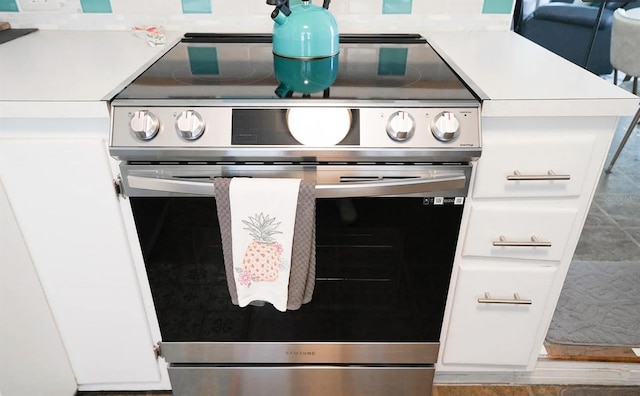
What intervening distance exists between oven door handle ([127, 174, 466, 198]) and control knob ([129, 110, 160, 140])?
89 millimetres

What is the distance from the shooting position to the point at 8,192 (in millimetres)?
980

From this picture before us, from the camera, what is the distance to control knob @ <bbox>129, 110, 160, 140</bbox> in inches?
33.8

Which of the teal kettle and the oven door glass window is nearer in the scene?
the oven door glass window

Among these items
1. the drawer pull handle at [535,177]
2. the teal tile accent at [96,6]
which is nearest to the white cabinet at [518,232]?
the drawer pull handle at [535,177]

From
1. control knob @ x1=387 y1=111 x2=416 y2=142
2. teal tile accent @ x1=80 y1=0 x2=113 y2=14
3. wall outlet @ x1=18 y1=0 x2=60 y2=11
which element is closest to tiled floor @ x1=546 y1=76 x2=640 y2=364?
control knob @ x1=387 y1=111 x2=416 y2=142

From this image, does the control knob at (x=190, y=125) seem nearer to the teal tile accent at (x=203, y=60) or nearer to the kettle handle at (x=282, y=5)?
the teal tile accent at (x=203, y=60)

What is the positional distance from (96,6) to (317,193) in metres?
1.05

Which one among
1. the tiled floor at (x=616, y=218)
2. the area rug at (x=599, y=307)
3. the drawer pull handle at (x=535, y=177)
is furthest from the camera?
the tiled floor at (x=616, y=218)

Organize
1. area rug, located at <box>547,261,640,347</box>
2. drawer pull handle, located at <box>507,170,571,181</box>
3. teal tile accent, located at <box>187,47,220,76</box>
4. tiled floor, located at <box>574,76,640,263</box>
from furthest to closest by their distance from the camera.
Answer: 1. tiled floor, located at <box>574,76,640,263</box>
2. area rug, located at <box>547,261,640,347</box>
3. teal tile accent, located at <box>187,47,220,76</box>
4. drawer pull handle, located at <box>507,170,571,181</box>

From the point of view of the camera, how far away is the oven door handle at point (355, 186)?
34.8 inches

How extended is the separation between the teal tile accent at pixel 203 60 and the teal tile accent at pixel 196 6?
0.75 ft

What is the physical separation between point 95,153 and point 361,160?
21.5 inches

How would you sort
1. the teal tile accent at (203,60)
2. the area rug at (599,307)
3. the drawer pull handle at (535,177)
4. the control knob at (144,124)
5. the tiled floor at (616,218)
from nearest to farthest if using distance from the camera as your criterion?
the control knob at (144,124) → the drawer pull handle at (535,177) → the teal tile accent at (203,60) → the area rug at (599,307) → the tiled floor at (616,218)

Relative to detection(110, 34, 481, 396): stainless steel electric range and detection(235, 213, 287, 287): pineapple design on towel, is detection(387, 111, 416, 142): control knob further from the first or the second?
detection(235, 213, 287, 287): pineapple design on towel
